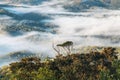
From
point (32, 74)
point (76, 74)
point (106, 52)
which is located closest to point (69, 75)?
point (76, 74)

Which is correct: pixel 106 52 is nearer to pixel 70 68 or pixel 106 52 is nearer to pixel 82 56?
pixel 82 56

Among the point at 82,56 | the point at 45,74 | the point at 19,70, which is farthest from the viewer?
the point at 82,56

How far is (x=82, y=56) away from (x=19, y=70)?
27675 mm

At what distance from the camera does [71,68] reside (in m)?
137

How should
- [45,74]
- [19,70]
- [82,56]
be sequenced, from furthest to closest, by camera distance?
1. [82,56]
2. [19,70]
3. [45,74]

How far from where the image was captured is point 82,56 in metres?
152

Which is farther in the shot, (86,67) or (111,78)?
(86,67)

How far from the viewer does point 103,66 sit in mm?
141875

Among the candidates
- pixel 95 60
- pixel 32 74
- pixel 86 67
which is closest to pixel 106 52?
pixel 95 60

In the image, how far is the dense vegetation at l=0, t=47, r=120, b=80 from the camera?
130 metres

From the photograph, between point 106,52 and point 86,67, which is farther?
point 106,52

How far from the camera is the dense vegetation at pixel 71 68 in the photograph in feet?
425

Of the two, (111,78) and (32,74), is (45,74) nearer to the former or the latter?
(32,74)

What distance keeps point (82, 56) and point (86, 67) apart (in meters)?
10.3
